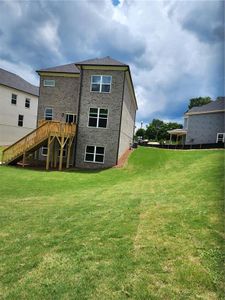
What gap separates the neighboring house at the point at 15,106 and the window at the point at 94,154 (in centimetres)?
1776

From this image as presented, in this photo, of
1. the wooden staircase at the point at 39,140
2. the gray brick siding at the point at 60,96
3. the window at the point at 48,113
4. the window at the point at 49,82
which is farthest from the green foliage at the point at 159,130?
the wooden staircase at the point at 39,140

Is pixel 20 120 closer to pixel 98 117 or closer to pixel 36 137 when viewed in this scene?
pixel 36 137

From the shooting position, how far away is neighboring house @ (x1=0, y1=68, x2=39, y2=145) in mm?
32844

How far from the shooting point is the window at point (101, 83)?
2064 cm

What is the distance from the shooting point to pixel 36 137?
19.1 m

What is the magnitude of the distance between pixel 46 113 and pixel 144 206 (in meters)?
19.1

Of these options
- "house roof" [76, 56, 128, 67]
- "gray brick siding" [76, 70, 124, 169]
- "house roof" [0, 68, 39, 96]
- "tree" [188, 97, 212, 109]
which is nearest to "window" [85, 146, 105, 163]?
"gray brick siding" [76, 70, 124, 169]

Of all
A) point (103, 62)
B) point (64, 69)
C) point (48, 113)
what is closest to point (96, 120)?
point (103, 62)

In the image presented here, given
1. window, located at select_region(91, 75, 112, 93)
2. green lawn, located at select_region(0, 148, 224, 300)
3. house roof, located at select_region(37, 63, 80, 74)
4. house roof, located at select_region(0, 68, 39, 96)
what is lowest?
green lawn, located at select_region(0, 148, 224, 300)

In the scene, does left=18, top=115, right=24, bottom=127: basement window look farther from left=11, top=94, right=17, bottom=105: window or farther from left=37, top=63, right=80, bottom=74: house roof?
left=37, top=63, right=80, bottom=74: house roof

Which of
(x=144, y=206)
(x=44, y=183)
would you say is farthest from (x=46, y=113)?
(x=144, y=206)

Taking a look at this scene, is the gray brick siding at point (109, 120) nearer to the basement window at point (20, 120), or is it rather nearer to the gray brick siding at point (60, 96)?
the gray brick siding at point (60, 96)

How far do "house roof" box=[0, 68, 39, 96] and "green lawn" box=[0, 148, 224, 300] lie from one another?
98.1 ft

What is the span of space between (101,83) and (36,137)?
23.8 ft
